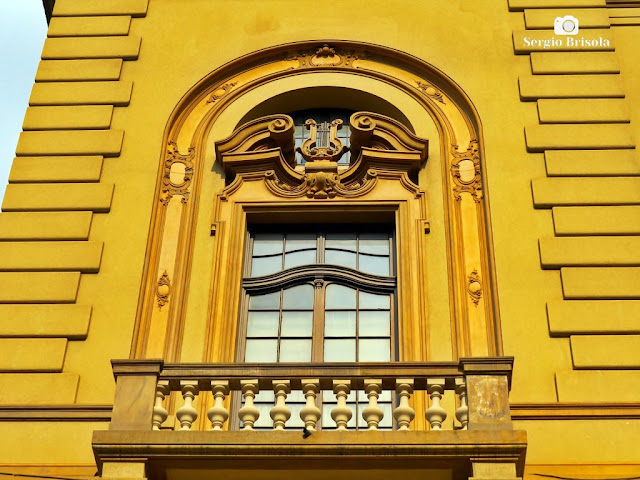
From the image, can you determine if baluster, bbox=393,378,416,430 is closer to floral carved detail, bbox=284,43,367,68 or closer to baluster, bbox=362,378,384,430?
baluster, bbox=362,378,384,430

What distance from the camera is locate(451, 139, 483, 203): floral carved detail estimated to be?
15.0 m

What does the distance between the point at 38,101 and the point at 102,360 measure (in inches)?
192

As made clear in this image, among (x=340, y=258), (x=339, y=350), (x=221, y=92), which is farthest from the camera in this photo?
(x=221, y=92)

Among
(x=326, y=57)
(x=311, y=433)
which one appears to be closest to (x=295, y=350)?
(x=311, y=433)

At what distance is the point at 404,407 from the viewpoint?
1092 cm

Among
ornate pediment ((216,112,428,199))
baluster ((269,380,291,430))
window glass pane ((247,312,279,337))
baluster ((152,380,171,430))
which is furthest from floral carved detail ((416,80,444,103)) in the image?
baluster ((152,380,171,430))

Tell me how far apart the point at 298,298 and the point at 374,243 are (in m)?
1.42

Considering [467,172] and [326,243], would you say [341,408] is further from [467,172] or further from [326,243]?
[467,172]

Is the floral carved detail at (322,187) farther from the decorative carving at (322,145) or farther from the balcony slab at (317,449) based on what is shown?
the balcony slab at (317,449)

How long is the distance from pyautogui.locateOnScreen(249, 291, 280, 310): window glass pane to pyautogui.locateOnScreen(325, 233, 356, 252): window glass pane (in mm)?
1144

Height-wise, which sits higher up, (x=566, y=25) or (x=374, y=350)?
(x=566, y=25)

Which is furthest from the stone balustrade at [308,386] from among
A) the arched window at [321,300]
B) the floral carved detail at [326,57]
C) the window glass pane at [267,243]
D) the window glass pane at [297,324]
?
the floral carved detail at [326,57]

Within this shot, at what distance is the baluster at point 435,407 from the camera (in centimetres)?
1076

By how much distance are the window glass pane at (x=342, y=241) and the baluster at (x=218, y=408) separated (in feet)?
14.1
